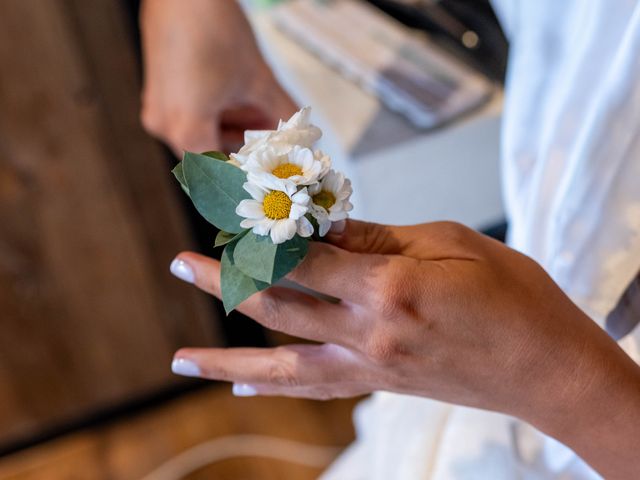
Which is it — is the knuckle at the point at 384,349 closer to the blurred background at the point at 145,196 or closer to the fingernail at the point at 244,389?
the fingernail at the point at 244,389

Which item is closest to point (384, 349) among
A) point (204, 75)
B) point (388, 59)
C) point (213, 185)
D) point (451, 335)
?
point (451, 335)

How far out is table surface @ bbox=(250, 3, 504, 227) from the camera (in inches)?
35.5

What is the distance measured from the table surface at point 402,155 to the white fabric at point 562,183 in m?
0.24

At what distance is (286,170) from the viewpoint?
15.4 inches

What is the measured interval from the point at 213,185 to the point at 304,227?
6 cm

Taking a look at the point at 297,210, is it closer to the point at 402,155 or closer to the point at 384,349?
the point at 384,349

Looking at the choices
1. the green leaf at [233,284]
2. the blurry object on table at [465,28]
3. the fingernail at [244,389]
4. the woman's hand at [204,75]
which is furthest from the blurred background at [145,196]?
the green leaf at [233,284]

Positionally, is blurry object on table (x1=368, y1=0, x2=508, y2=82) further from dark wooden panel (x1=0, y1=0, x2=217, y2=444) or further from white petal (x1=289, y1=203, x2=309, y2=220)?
white petal (x1=289, y1=203, x2=309, y2=220)

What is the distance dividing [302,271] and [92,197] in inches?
39.2

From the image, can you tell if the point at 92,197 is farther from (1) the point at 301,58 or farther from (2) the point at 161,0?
(2) the point at 161,0

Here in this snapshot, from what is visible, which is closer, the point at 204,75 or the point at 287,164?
the point at 287,164

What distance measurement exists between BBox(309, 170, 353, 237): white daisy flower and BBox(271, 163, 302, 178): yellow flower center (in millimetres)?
15

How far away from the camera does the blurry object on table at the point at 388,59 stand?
92cm

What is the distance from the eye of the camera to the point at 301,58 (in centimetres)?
103
